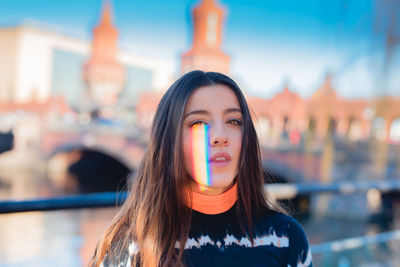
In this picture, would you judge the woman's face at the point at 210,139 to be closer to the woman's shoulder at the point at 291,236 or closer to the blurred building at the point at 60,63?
the woman's shoulder at the point at 291,236

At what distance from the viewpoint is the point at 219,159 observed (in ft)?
2.75

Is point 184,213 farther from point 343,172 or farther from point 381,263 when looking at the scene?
point 343,172

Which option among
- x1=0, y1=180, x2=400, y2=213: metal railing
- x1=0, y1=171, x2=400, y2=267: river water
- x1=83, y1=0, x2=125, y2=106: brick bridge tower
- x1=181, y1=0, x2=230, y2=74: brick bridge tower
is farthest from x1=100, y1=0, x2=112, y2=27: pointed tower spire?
x1=0, y1=180, x2=400, y2=213: metal railing

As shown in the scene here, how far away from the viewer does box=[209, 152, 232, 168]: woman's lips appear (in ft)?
2.75

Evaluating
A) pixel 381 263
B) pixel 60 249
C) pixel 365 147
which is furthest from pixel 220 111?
pixel 365 147

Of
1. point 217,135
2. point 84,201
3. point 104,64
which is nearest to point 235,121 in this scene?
point 217,135

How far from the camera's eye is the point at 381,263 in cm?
209

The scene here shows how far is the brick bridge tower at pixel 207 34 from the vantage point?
31141mm

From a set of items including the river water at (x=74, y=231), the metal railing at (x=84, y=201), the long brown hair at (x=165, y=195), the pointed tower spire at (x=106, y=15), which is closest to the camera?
the long brown hair at (x=165, y=195)

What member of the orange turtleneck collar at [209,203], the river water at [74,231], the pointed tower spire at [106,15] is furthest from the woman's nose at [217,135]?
the pointed tower spire at [106,15]

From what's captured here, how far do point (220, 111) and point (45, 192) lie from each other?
17.5 m

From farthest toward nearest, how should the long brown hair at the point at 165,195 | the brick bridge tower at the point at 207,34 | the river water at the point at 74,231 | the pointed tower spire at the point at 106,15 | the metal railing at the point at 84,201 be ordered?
the pointed tower spire at the point at 106,15 → the brick bridge tower at the point at 207,34 → the river water at the point at 74,231 → the metal railing at the point at 84,201 → the long brown hair at the point at 165,195

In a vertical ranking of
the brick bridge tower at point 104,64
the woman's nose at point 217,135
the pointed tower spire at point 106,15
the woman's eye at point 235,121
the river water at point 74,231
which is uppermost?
the pointed tower spire at point 106,15

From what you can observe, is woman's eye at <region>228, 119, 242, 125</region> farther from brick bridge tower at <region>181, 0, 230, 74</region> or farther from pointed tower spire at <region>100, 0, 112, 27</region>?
pointed tower spire at <region>100, 0, 112, 27</region>
